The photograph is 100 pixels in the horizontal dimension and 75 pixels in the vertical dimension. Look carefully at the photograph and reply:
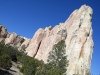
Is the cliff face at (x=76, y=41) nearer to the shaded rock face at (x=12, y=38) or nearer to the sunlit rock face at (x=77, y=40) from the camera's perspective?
the sunlit rock face at (x=77, y=40)

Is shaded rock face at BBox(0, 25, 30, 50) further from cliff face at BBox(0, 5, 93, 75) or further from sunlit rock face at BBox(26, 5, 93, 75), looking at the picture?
sunlit rock face at BBox(26, 5, 93, 75)

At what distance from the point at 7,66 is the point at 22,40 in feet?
361

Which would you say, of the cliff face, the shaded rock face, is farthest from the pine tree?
the shaded rock face

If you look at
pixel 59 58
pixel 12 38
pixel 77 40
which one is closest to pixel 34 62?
pixel 59 58

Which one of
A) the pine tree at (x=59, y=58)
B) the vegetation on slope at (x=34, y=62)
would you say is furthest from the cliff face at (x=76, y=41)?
the vegetation on slope at (x=34, y=62)

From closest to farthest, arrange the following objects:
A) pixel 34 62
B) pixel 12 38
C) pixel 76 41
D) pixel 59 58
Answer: pixel 34 62 → pixel 59 58 → pixel 76 41 → pixel 12 38

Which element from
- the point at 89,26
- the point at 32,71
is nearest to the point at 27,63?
the point at 32,71

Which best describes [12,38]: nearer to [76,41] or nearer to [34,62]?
[76,41]

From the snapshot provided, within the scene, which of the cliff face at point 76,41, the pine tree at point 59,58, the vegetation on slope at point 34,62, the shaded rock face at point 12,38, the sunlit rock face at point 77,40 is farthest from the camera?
the shaded rock face at point 12,38

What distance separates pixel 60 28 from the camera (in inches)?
4493

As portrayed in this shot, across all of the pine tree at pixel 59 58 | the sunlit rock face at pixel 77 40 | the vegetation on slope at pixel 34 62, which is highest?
the sunlit rock face at pixel 77 40

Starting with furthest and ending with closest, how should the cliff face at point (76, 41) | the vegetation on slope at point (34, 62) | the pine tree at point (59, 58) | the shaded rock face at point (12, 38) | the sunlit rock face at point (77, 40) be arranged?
the shaded rock face at point (12, 38)
the cliff face at point (76, 41)
the sunlit rock face at point (77, 40)
the pine tree at point (59, 58)
the vegetation on slope at point (34, 62)

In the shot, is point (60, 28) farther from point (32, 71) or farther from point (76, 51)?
point (32, 71)

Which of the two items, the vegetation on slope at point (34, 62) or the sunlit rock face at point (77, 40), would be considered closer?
the vegetation on slope at point (34, 62)
